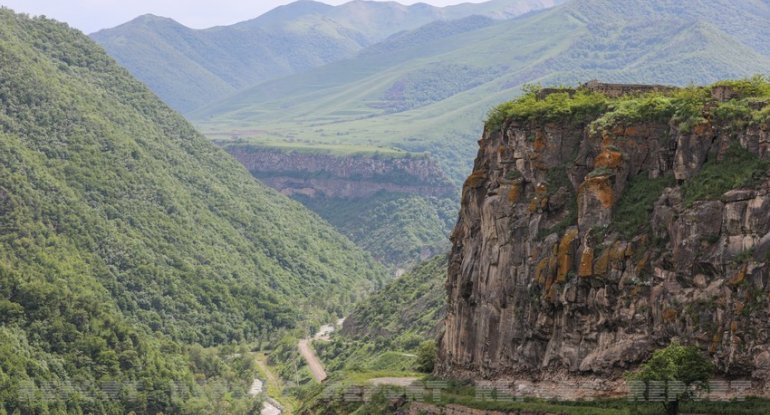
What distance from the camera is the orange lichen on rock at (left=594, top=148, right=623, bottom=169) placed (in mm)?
71375

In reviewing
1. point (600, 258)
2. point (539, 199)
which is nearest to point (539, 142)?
point (539, 199)

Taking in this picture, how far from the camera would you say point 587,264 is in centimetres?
6994

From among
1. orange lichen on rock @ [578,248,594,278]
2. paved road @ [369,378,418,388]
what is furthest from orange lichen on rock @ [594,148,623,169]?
paved road @ [369,378,418,388]

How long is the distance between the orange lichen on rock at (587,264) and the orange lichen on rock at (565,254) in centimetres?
112

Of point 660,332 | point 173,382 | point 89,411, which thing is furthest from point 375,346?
point 660,332

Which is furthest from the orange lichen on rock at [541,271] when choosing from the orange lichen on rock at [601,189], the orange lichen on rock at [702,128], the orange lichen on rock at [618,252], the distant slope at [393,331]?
the distant slope at [393,331]

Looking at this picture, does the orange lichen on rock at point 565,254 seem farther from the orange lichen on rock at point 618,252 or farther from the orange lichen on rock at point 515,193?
the orange lichen on rock at point 515,193

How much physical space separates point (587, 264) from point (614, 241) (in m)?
1.75

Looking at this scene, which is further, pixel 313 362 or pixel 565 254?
pixel 313 362

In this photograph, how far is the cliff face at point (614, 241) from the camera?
64125mm

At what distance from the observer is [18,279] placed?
174500 millimetres

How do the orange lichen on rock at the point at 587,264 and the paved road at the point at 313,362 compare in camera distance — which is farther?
the paved road at the point at 313,362

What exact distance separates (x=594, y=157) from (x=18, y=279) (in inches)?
4567

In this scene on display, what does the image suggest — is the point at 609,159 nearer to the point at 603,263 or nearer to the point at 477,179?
the point at 603,263
